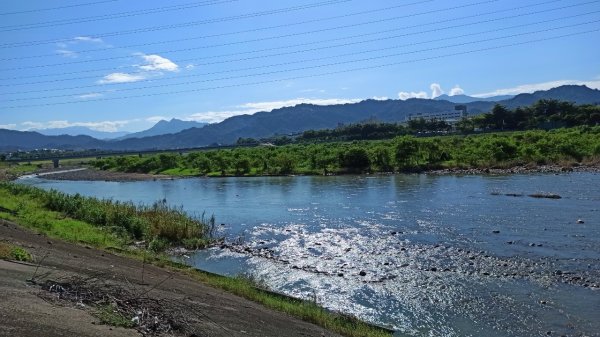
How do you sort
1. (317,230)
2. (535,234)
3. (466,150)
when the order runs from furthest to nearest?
(466,150) → (317,230) → (535,234)

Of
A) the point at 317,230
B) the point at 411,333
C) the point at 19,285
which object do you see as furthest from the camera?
the point at 317,230

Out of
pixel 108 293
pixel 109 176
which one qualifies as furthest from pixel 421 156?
pixel 109 176

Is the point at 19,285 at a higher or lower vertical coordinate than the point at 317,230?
higher

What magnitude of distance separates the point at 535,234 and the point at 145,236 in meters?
22.1

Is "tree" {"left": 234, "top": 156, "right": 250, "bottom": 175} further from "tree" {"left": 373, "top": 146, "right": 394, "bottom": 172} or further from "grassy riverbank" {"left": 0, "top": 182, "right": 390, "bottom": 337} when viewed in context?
"grassy riverbank" {"left": 0, "top": 182, "right": 390, "bottom": 337}

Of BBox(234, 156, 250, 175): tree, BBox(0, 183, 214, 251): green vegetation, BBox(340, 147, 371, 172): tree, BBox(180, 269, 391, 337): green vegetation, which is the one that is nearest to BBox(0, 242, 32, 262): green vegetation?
BBox(180, 269, 391, 337): green vegetation

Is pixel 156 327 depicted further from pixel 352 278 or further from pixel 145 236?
pixel 145 236

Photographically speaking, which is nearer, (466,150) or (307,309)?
(307,309)

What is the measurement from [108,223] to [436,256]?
20.0 metres

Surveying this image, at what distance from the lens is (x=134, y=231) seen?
96.3 feet

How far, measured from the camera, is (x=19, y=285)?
10523mm

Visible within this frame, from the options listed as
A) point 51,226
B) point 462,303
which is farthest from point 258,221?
point 462,303

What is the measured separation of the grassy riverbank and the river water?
196cm

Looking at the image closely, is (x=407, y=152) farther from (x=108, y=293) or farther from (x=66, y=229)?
(x=108, y=293)
